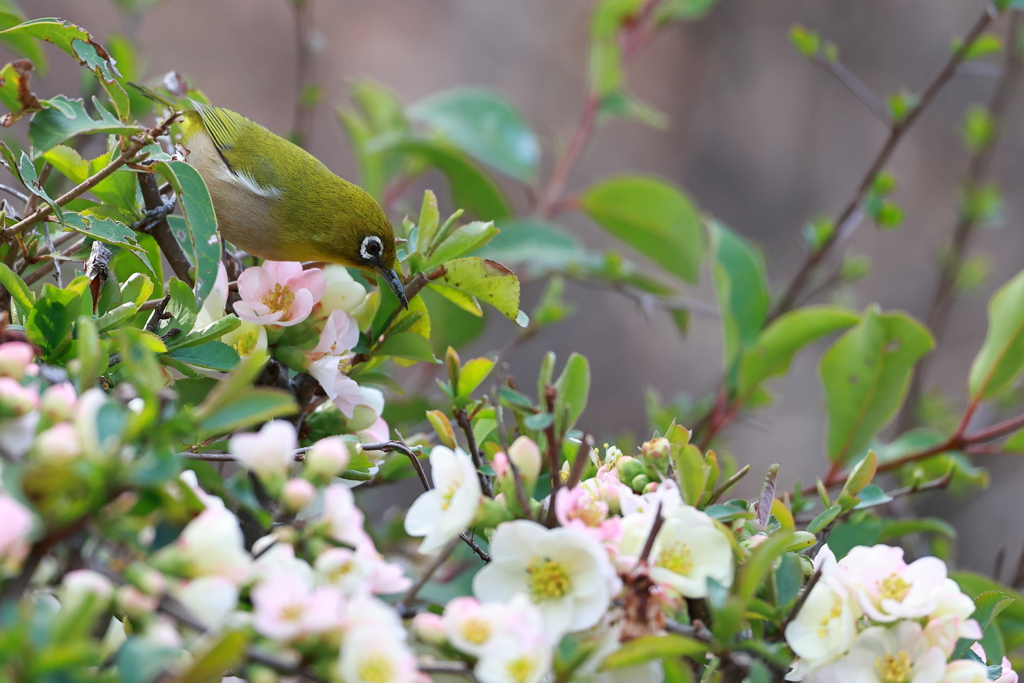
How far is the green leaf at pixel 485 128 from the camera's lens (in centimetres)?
204

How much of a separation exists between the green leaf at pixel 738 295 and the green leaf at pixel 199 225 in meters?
1.02

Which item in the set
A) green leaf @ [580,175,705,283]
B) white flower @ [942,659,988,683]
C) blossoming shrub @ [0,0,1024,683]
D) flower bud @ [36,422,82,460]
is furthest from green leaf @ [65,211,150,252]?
green leaf @ [580,175,705,283]

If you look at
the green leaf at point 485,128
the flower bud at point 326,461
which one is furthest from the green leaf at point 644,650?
the green leaf at point 485,128

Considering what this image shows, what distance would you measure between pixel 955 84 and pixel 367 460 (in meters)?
4.92

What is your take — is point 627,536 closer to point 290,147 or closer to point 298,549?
point 298,549

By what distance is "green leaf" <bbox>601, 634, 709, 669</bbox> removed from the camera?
0.52 meters

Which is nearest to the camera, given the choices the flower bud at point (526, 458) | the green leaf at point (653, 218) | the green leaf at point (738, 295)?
the flower bud at point (526, 458)

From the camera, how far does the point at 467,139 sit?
2037 millimetres

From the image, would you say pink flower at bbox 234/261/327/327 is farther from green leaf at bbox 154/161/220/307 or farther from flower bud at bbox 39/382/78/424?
flower bud at bbox 39/382/78/424

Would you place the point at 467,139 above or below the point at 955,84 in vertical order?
below

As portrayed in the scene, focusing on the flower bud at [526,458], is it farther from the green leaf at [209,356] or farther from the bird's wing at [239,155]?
the bird's wing at [239,155]

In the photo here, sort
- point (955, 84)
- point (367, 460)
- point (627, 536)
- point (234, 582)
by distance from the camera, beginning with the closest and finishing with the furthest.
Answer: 1. point (234, 582)
2. point (627, 536)
3. point (367, 460)
4. point (955, 84)

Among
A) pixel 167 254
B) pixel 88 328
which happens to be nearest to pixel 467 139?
pixel 167 254

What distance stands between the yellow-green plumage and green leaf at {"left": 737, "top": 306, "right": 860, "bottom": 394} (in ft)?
2.34
